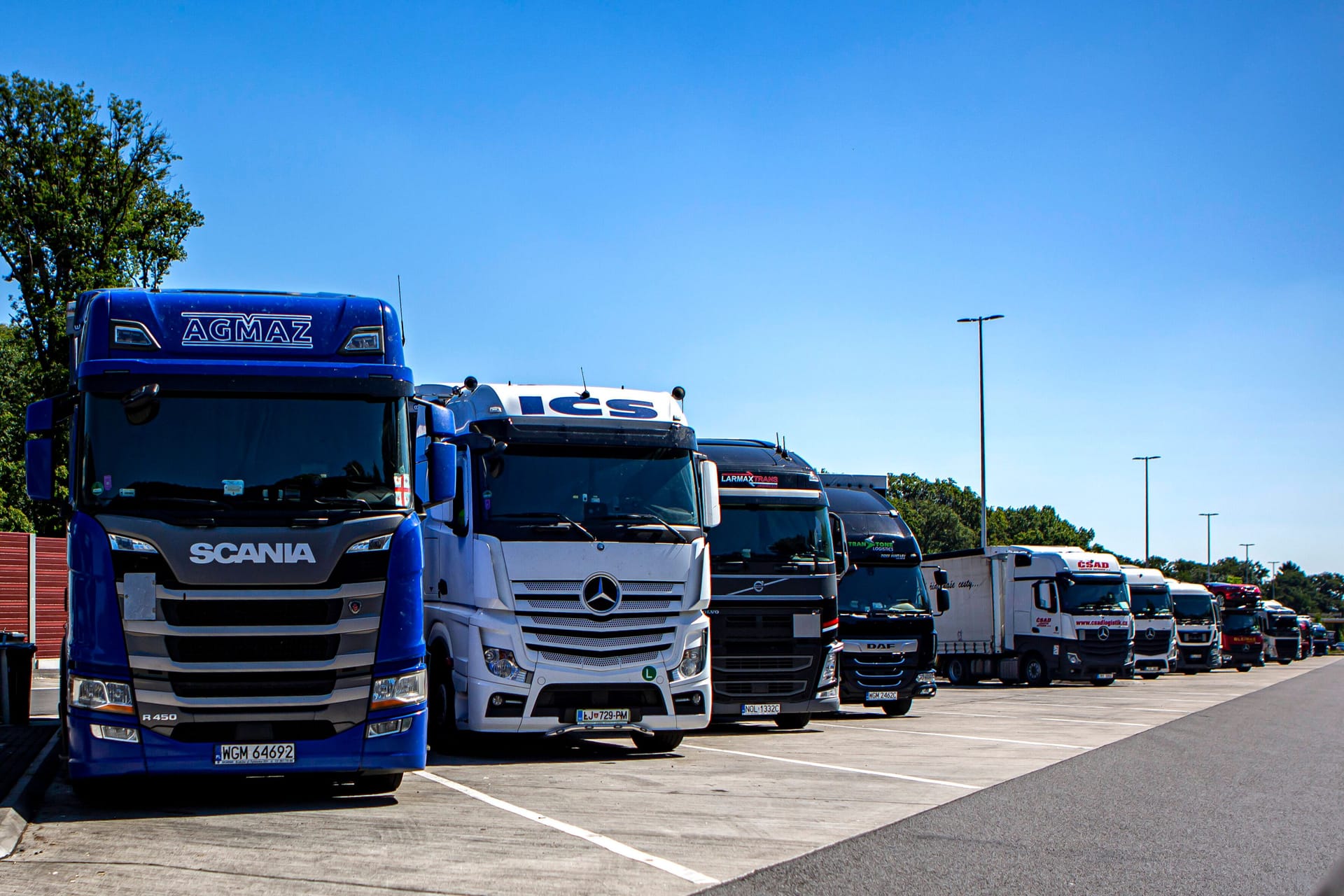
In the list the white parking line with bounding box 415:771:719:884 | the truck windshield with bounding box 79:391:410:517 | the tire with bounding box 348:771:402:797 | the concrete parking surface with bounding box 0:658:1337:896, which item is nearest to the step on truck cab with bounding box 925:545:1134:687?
the concrete parking surface with bounding box 0:658:1337:896

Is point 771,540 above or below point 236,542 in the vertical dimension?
below

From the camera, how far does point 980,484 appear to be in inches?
1768

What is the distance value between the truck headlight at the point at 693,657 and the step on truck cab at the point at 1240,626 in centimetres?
4409

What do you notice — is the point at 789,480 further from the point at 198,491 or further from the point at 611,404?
the point at 198,491

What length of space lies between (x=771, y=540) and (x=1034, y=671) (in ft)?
65.7

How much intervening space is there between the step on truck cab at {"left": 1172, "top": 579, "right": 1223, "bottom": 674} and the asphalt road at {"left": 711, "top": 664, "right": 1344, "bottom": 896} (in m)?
33.0

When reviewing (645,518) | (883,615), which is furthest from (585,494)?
(883,615)

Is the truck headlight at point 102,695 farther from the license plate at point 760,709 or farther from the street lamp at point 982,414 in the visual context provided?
the street lamp at point 982,414

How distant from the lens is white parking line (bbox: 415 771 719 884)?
6961 millimetres

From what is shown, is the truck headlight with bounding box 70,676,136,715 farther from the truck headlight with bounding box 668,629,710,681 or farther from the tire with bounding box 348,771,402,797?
the truck headlight with bounding box 668,629,710,681

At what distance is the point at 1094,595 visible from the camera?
33500mm

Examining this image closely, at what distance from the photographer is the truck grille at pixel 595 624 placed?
11727 millimetres

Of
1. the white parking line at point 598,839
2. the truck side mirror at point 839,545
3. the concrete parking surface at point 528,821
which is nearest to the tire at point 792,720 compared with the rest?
the concrete parking surface at point 528,821

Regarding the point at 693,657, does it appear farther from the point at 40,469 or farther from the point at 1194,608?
the point at 1194,608
